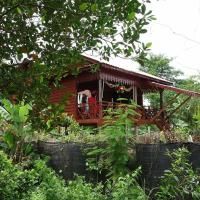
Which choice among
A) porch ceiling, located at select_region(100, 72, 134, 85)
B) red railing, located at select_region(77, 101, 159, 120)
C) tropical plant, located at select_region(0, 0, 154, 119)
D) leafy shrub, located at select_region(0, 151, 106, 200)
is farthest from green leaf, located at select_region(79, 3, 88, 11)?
porch ceiling, located at select_region(100, 72, 134, 85)

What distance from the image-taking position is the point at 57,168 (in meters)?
7.01

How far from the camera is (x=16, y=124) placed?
4.42m

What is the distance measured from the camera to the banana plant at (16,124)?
375 cm

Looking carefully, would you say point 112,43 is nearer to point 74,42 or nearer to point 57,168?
point 74,42

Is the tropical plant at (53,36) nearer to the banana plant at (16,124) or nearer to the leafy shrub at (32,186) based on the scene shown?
the banana plant at (16,124)

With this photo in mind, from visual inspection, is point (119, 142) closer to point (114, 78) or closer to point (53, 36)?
point (53, 36)

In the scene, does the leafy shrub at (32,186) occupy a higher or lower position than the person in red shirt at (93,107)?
A: lower

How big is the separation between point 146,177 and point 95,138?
119 cm

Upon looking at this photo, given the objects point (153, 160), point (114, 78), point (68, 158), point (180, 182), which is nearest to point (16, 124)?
point (180, 182)

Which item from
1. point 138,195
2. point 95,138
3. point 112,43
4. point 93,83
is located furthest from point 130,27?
point 93,83

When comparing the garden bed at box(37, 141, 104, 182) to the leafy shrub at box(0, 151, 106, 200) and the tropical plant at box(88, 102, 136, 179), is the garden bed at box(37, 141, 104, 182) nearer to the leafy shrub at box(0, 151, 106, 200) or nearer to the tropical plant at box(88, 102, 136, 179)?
the tropical plant at box(88, 102, 136, 179)

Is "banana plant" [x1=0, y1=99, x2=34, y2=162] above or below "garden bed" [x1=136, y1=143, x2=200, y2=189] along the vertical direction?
above

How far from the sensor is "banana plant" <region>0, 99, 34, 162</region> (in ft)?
12.3

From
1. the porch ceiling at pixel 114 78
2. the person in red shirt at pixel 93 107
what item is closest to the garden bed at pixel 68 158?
the person in red shirt at pixel 93 107
